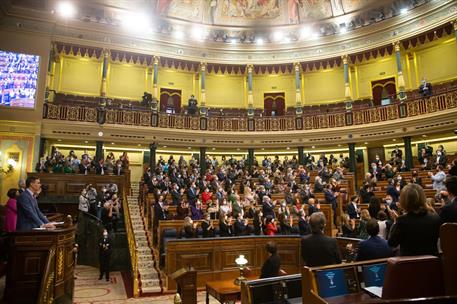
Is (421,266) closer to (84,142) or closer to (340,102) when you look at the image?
(84,142)

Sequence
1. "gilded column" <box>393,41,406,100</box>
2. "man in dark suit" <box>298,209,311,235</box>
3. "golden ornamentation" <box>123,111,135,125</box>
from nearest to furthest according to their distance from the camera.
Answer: "man in dark suit" <box>298,209,311,235</box> → "gilded column" <box>393,41,406,100</box> → "golden ornamentation" <box>123,111,135,125</box>

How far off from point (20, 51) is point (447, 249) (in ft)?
53.7

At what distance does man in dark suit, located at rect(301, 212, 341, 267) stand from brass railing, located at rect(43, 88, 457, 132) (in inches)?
517

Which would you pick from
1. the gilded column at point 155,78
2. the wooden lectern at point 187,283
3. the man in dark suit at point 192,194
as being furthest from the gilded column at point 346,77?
the wooden lectern at point 187,283

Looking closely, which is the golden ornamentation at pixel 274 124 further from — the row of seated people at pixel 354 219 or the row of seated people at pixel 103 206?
the row of seated people at pixel 103 206

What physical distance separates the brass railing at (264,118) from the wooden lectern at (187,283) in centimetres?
1240

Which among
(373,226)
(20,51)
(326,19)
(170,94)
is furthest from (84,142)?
(373,226)

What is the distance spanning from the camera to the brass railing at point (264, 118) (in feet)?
48.6

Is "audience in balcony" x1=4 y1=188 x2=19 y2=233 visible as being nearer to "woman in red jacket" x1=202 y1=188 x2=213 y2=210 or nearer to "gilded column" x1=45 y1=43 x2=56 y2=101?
"woman in red jacket" x1=202 y1=188 x2=213 y2=210

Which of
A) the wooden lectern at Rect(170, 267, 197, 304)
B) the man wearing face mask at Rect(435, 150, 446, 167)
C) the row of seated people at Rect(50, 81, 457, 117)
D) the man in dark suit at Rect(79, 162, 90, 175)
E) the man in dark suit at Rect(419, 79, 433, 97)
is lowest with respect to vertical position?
the wooden lectern at Rect(170, 267, 197, 304)

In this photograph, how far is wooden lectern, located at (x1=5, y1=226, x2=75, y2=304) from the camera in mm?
4297

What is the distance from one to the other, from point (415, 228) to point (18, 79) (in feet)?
51.1

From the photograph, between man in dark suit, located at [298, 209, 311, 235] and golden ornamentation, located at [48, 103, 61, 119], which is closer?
man in dark suit, located at [298, 209, 311, 235]

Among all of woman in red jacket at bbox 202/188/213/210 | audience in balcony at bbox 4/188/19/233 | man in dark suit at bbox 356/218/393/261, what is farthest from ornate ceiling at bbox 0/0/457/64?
man in dark suit at bbox 356/218/393/261
